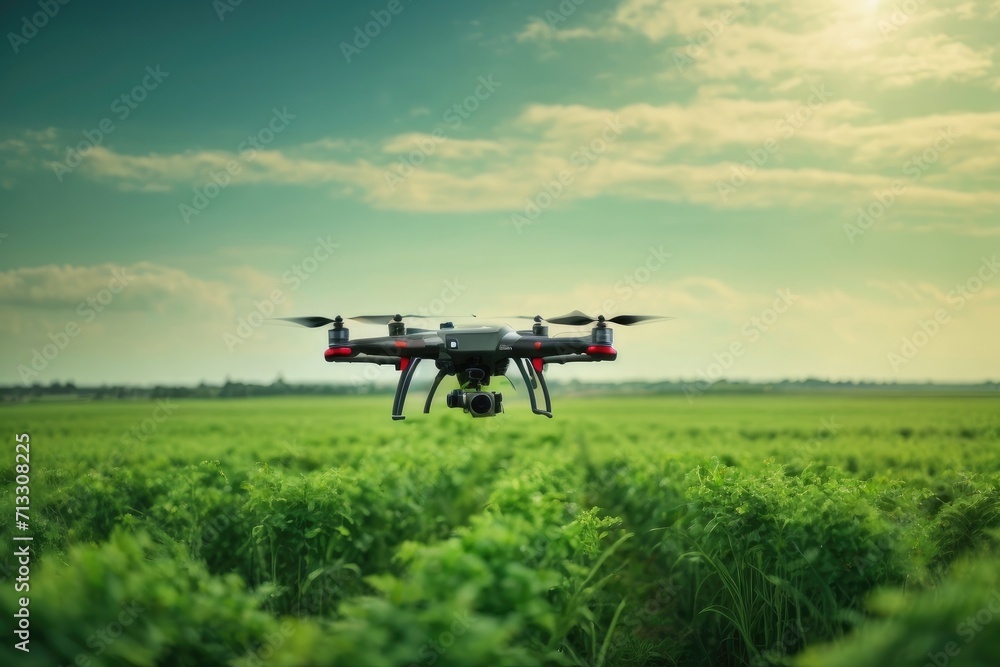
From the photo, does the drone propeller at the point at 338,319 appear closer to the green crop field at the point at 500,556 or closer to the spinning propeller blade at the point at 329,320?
the spinning propeller blade at the point at 329,320

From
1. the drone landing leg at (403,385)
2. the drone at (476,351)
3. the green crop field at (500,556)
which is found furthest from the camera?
the drone landing leg at (403,385)

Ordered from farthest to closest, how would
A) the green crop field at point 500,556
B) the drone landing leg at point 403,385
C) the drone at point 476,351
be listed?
the drone landing leg at point 403,385 → the drone at point 476,351 → the green crop field at point 500,556

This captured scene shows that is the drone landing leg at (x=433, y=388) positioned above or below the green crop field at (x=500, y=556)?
above

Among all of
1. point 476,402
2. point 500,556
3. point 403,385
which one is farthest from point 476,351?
point 500,556

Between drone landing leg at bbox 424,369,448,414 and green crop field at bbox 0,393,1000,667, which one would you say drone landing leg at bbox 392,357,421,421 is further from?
green crop field at bbox 0,393,1000,667

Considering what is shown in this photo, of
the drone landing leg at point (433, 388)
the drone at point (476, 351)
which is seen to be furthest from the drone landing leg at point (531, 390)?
the drone landing leg at point (433, 388)

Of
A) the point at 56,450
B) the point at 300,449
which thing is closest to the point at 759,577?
the point at 300,449

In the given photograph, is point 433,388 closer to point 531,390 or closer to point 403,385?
point 403,385

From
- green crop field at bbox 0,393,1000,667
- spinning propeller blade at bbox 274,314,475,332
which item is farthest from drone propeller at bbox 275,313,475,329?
green crop field at bbox 0,393,1000,667

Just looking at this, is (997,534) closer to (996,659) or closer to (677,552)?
(996,659)
